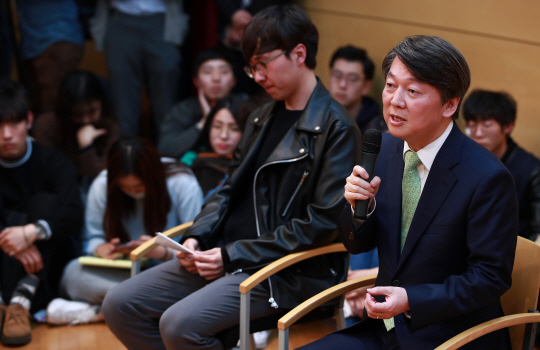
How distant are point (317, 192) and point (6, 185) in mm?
1818

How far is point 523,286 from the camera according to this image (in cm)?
171

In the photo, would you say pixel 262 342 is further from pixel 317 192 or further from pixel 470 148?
pixel 470 148

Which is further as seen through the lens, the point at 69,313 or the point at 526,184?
the point at 69,313

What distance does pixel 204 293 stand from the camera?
2029mm

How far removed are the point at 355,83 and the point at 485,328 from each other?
2.42m

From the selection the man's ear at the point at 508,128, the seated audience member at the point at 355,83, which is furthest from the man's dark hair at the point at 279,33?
the seated audience member at the point at 355,83

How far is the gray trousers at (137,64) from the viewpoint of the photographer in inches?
167

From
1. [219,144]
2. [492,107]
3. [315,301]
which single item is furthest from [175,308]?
[492,107]

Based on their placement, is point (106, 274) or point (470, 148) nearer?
point (470, 148)

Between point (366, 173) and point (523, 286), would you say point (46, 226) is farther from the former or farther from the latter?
point (523, 286)

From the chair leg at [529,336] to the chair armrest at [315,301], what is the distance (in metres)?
0.46

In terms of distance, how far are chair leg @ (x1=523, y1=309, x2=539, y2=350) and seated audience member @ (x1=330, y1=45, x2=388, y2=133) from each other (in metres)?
2.12

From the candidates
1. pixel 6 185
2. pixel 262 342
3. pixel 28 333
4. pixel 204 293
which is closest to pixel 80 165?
pixel 6 185

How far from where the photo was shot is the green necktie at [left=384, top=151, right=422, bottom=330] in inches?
64.1
